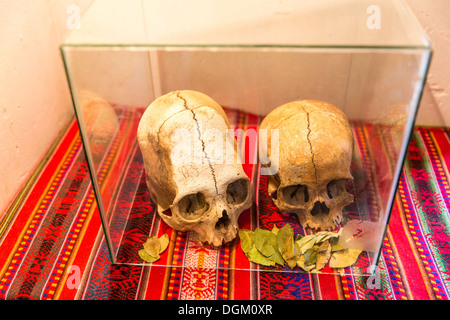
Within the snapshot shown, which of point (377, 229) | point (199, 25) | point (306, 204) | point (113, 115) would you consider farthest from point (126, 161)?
point (377, 229)

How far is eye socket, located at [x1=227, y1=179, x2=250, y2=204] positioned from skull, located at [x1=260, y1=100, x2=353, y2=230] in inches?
5.2

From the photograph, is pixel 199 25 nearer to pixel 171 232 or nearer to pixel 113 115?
pixel 113 115

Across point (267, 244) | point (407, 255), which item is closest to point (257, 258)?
point (267, 244)

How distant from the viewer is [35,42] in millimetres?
2092

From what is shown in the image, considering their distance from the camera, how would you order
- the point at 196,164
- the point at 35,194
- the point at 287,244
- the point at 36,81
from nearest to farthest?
1. the point at 196,164
2. the point at 287,244
3. the point at 35,194
4. the point at 36,81

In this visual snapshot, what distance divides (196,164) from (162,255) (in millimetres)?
378

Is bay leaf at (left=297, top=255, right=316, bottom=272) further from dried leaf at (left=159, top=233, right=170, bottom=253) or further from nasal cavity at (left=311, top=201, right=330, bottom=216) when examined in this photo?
dried leaf at (left=159, top=233, right=170, bottom=253)

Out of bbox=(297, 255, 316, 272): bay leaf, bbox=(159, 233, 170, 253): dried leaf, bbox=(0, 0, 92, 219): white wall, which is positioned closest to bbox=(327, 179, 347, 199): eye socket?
bbox=(297, 255, 316, 272): bay leaf

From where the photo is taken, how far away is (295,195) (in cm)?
172

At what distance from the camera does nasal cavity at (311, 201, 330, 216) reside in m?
1.72

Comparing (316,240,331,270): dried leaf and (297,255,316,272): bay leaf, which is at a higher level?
(316,240,331,270): dried leaf

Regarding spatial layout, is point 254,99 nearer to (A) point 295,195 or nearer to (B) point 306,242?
(A) point 295,195

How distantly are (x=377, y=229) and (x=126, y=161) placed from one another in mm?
986

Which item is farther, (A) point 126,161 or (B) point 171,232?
(A) point 126,161
